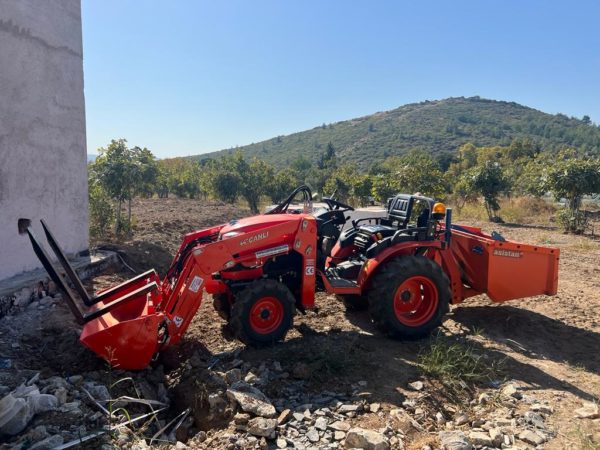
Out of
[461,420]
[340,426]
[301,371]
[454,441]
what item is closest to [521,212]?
[461,420]

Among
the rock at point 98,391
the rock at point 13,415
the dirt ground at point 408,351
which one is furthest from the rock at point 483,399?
the rock at point 13,415

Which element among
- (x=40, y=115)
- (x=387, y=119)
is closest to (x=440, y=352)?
(x=40, y=115)

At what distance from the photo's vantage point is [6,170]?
6.41 metres

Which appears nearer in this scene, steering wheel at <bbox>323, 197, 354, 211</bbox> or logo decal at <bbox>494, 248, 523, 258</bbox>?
logo decal at <bbox>494, 248, 523, 258</bbox>

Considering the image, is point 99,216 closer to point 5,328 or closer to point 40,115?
point 40,115

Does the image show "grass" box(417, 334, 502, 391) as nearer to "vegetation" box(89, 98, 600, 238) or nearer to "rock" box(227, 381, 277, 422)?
"rock" box(227, 381, 277, 422)

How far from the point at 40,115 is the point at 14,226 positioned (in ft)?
5.95

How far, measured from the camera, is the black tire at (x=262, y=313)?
466 centimetres

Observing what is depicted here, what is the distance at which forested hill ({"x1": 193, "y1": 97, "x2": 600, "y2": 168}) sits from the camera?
7650cm

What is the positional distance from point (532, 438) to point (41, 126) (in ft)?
25.0

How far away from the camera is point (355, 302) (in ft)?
20.8

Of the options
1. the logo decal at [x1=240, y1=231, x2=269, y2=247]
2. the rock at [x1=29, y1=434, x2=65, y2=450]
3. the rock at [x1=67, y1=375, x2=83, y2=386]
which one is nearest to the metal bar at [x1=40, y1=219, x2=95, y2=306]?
the rock at [x1=67, y1=375, x2=83, y2=386]

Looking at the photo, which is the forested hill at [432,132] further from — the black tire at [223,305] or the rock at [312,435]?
the rock at [312,435]

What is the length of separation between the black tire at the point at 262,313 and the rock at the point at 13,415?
2007 millimetres
